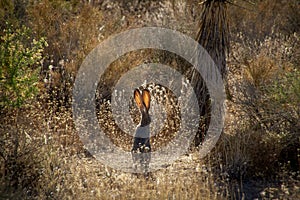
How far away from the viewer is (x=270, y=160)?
5789 mm

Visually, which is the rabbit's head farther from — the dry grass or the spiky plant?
the spiky plant

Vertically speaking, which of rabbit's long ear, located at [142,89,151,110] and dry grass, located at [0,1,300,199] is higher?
rabbit's long ear, located at [142,89,151,110]

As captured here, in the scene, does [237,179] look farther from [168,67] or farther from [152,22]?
[152,22]

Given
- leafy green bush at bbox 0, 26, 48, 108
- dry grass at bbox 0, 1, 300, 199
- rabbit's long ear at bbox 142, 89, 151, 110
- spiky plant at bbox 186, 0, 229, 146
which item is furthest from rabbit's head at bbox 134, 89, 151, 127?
leafy green bush at bbox 0, 26, 48, 108

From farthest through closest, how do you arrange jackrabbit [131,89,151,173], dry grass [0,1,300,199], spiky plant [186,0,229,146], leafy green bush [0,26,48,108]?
spiky plant [186,0,229,146]
jackrabbit [131,89,151,173]
leafy green bush [0,26,48,108]
dry grass [0,1,300,199]

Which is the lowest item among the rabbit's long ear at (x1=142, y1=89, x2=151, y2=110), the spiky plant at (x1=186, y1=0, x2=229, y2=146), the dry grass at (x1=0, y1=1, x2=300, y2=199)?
the dry grass at (x1=0, y1=1, x2=300, y2=199)

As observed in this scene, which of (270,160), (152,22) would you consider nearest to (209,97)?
(270,160)

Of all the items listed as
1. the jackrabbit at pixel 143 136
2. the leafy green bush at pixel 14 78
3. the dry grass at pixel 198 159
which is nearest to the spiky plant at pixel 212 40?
the dry grass at pixel 198 159

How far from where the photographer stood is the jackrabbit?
19.3ft

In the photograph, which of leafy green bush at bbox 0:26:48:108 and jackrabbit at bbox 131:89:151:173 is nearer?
leafy green bush at bbox 0:26:48:108

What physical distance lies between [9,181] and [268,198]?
240 centimetres

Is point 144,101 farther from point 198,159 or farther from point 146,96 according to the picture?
point 198,159

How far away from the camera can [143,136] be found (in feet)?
19.6

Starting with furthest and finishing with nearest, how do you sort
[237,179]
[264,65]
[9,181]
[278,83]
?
[264,65], [278,83], [237,179], [9,181]
